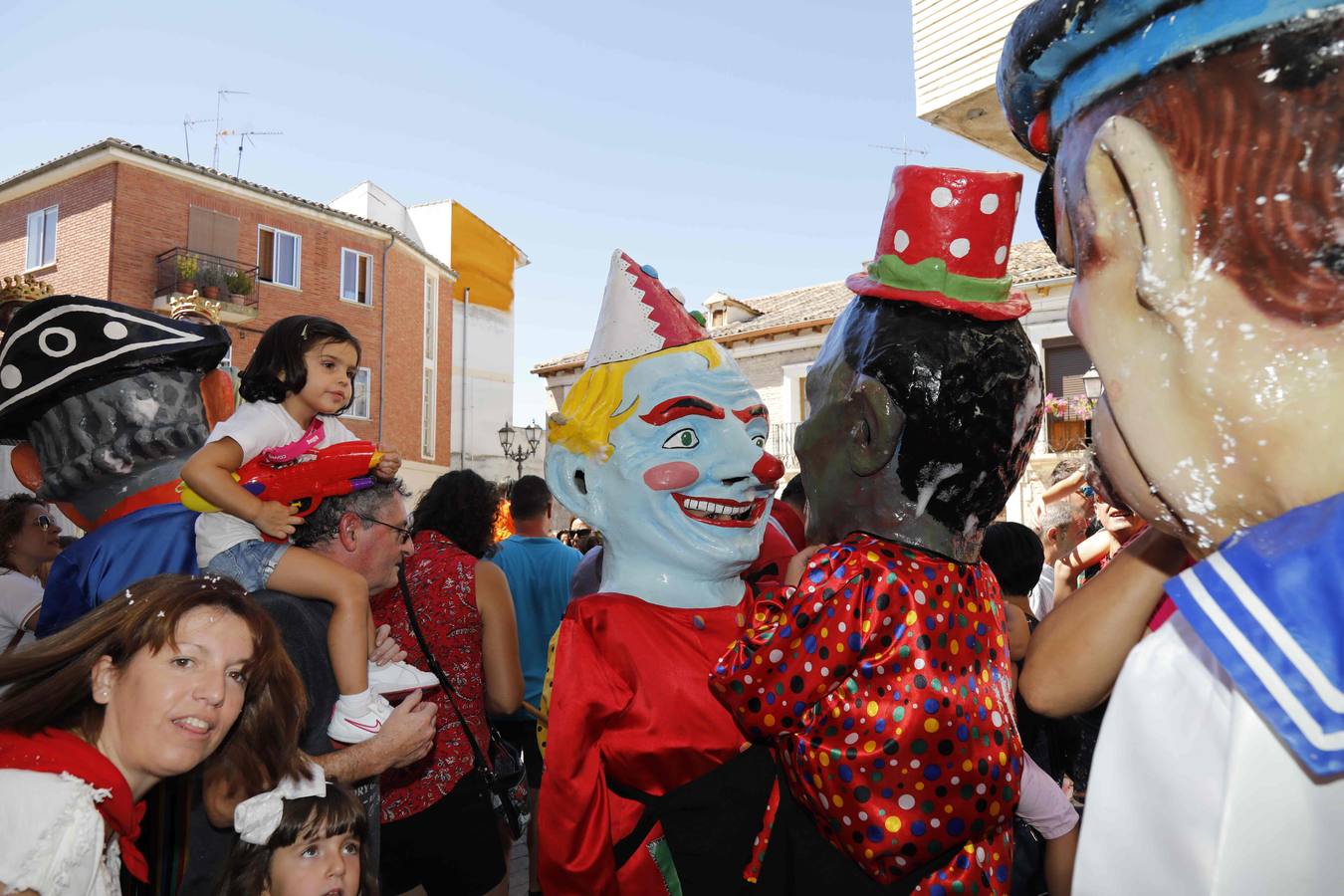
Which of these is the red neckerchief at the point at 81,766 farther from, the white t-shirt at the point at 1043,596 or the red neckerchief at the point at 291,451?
the white t-shirt at the point at 1043,596

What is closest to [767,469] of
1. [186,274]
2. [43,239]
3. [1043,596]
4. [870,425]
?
[870,425]

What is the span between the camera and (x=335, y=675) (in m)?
2.79

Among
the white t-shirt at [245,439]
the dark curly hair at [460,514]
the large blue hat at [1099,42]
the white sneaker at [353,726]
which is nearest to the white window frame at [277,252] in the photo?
the dark curly hair at [460,514]

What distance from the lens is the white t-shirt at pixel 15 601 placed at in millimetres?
4188

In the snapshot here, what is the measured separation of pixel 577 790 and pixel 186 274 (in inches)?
674

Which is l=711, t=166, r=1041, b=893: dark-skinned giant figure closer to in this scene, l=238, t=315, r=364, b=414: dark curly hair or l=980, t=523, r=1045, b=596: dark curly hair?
l=980, t=523, r=1045, b=596: dark curly hair

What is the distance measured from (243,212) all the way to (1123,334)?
1993 centimetres

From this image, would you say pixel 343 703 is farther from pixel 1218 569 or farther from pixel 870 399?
pixel 1218 569

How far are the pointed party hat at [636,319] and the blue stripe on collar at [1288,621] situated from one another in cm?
192

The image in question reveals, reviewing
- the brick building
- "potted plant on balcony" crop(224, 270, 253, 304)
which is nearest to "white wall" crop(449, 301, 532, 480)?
the brick building

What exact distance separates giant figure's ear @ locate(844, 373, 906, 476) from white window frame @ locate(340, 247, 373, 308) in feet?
63.3

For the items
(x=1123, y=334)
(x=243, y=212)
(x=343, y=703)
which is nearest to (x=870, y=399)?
(x=1123, y=334)

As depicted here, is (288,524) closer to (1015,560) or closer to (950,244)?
(950,244)

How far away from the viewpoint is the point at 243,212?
18391 millimetres
